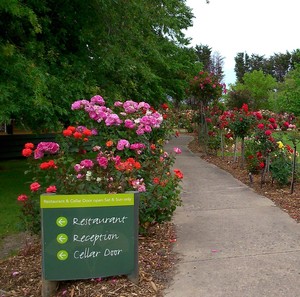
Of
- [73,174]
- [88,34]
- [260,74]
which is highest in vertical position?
[260,74]

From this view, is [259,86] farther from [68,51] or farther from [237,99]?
[68,51]

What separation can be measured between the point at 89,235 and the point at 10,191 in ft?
17.1

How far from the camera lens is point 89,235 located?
3.16 metres

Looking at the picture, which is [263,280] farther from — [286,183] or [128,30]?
[128,30]

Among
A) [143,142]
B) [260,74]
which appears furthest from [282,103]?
[143,142]

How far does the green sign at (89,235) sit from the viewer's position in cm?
306

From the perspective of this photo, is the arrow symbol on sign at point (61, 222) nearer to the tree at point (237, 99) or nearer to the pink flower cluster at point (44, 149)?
the pink flower cluster at point (44, 149)

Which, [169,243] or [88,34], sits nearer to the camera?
[169,243]

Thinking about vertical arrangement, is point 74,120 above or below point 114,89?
below

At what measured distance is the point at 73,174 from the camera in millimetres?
3689

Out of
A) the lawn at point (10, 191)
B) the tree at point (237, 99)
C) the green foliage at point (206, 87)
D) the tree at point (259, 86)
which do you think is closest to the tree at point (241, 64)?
the tree at point (259, 86)

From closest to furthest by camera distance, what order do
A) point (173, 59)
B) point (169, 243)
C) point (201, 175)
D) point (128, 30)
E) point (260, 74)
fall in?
1. point (169, 243)
2. point (128, 30)
3. point (201, 175)
4. point (173, 59)
5. point (260, 74)

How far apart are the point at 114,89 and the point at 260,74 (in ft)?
139

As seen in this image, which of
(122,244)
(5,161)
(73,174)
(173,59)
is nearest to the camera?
(122,244)
